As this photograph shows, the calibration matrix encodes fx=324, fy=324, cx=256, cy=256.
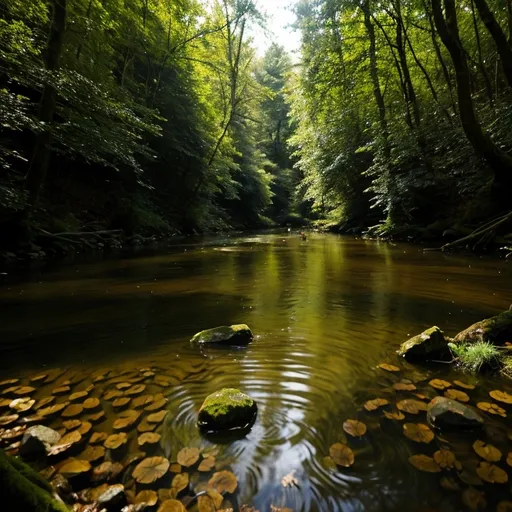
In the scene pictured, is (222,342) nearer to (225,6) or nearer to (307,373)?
(307,373)

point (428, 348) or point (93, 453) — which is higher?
point (428, 348)

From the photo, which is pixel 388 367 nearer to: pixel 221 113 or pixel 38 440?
pixel 38 440

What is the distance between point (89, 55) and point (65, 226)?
19.9 feet

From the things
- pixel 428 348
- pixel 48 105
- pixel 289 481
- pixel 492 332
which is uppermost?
pixel 48 105

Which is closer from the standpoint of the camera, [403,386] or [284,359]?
[403,386]

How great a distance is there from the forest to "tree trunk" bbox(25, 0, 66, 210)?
0.03 m

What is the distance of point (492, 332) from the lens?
2998mm

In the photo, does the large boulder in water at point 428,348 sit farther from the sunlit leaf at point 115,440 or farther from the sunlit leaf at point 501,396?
the sunlit leaf at point 115,440

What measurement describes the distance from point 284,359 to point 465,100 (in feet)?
24.6

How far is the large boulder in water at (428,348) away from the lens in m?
2.87

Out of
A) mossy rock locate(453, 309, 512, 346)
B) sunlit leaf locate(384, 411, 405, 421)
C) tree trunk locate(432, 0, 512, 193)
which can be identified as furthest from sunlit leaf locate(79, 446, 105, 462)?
tree trunk locate(432, 0, 512, 193)

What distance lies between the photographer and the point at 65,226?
35.5 ft

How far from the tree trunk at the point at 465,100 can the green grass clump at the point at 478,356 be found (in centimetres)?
656

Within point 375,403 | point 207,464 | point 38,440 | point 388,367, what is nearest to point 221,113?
point 388,367
